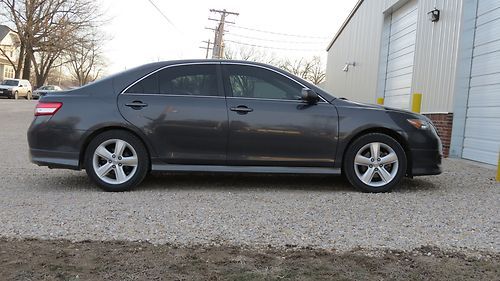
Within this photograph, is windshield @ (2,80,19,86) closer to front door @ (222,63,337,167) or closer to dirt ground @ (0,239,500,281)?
front door @ (222,63,337,167)

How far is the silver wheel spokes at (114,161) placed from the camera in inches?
231

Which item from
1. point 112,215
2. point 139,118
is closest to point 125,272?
point 112,215

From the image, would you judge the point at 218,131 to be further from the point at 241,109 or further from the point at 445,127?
the point at 445,127

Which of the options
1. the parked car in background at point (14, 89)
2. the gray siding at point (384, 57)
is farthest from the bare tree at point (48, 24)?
the gray siding at point (384, 57)

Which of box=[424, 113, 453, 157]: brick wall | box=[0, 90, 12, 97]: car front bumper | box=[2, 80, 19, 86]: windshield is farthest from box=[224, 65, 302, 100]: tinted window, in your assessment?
box=[2, 80, 19, 86]: windshield

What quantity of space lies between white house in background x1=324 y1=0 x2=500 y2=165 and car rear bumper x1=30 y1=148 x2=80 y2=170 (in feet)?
23.0

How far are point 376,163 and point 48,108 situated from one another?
3.95 meters

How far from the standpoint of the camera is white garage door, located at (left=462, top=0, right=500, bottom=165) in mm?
8922

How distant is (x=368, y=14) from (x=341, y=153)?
48.4 ft

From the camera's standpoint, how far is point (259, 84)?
6.18m

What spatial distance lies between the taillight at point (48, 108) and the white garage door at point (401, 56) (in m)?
9.84

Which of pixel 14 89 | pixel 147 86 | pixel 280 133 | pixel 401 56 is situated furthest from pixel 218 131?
pixel 14 89

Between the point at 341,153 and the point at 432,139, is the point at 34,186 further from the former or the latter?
the point at 432,139

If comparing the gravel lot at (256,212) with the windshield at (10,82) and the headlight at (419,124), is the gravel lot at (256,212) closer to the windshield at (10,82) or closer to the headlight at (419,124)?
the headlight at (419,124)
